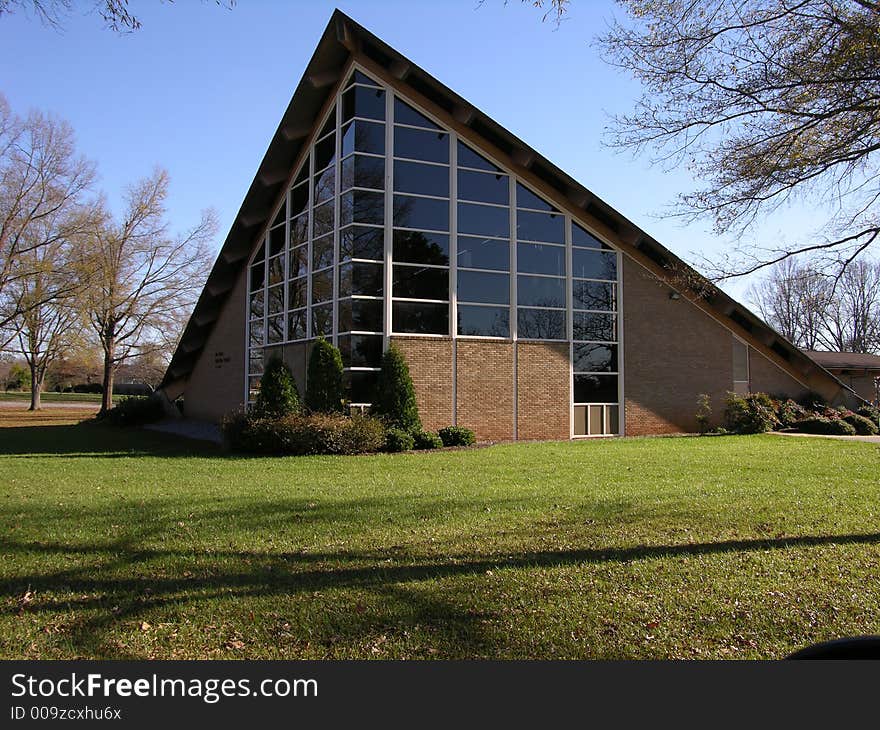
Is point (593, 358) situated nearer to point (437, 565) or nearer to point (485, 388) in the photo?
point (485, 388)

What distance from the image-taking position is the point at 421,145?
1942 cm

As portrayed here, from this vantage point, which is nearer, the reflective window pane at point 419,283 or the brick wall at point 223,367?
the reflective window pane at point 419,283

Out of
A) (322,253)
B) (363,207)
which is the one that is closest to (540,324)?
(363,207)

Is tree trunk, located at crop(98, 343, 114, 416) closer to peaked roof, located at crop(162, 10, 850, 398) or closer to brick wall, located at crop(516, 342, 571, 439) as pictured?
peaked roof, located at crop(162, 10, 850, 398)

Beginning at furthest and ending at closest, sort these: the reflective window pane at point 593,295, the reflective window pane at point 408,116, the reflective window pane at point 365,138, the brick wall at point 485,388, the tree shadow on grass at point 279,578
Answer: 1. the reflective window pane at point 593,295
2. the reflective window pane at point 408,116
3. the brick wall at point 485,388
4. the reflective window pane at point 365,138
5. the tree shadow on grass at point 279,578

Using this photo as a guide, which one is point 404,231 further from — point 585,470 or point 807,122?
point 807,122

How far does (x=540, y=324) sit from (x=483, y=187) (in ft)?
14.6

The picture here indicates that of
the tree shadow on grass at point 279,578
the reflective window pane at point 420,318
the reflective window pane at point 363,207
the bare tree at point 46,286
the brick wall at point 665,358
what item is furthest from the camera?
the bare tree at point 46,286

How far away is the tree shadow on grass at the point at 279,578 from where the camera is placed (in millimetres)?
4527

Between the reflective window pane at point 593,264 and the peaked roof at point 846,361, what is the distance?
14151mm

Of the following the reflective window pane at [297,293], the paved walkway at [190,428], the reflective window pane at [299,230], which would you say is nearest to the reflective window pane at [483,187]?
the reflective window pane at [299,230]

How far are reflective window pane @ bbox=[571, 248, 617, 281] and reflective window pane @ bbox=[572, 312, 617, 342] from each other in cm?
126

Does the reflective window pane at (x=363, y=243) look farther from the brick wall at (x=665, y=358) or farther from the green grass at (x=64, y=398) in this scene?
the green grass at (x=64, y=398)

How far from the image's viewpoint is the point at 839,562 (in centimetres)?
609
